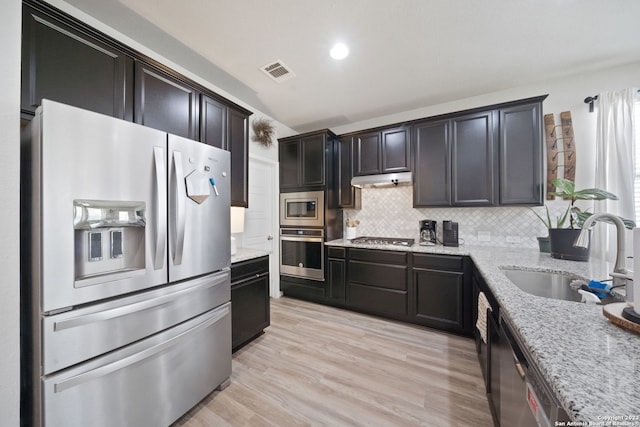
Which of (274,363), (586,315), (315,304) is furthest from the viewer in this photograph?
(315,304)

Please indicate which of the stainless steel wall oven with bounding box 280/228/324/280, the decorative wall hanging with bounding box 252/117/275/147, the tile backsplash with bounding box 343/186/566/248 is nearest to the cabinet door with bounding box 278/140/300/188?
the decorative wall hanging with bounding box 252/117/275/147

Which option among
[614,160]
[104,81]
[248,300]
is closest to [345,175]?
[248,300]

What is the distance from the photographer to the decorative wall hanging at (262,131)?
317cm

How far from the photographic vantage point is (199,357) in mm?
1487

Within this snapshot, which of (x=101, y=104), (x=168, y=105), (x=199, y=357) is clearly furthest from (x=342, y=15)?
(x=199, y=357)

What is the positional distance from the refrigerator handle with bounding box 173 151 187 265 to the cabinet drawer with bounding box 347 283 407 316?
2.22 meters

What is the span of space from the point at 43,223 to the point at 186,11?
5.62 feet

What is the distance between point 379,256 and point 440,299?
0.79 meters

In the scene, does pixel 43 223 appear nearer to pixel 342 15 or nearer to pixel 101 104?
pixel 101 104

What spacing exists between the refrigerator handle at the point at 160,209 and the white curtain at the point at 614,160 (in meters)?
3.82

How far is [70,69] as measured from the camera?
132 centimetres

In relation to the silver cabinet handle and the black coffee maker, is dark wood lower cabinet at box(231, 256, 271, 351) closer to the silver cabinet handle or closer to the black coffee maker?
the silver cabinet handle

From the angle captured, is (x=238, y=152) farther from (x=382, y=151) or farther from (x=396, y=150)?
(x=396, y=150)

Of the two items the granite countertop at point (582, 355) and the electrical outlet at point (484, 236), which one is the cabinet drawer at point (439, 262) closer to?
the electrical outlet at point (484, 236)
